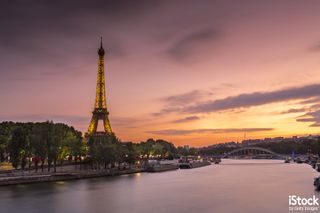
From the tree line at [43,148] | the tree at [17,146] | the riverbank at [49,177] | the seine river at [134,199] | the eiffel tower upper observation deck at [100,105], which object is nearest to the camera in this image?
the seine river at [134,199]

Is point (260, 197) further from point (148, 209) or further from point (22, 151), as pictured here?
point (22, 151)

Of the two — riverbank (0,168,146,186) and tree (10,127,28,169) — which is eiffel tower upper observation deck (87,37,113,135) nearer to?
riverbank (0,168,146,186)

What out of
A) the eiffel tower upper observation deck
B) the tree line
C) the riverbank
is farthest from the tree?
the eiffel tower upper observation deck

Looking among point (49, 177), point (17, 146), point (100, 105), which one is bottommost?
point (49, 177)

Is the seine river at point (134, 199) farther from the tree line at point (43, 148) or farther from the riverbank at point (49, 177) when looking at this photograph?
the tree line at point (43, 148)

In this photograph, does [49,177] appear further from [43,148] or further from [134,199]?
[134,199]

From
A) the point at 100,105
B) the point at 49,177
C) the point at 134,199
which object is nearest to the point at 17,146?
the point at 49,177

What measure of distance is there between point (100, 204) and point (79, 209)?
290cm

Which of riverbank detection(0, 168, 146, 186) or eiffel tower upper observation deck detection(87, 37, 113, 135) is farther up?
eiffel tower upper observation deck detection(87, 37, 113, 135)

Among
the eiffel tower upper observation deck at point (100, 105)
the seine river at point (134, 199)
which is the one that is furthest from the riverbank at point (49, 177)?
the eiffel tower upper observation deck at point (100, 105)

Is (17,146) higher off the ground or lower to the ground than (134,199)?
higher

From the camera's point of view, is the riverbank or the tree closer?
the riverbank

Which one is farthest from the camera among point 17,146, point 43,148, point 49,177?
point 43,148

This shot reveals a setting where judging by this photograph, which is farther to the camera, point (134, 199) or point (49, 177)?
point (49, 177)
